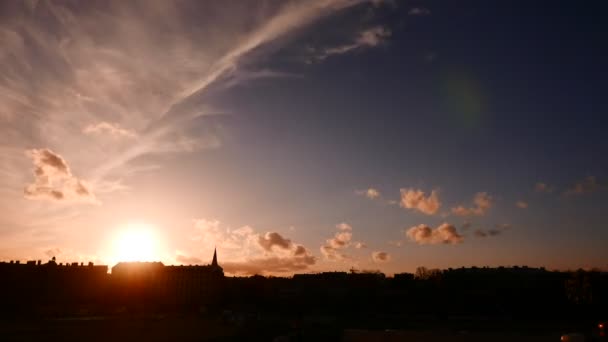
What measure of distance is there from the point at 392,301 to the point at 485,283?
4184cm

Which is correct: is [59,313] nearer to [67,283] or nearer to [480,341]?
[67,283]

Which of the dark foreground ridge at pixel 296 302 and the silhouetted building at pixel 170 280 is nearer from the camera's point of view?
the dark foreground ridge at pixel 296 302

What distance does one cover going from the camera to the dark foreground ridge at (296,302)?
3093 inches

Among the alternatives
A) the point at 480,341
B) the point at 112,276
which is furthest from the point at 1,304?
the point at 480,341

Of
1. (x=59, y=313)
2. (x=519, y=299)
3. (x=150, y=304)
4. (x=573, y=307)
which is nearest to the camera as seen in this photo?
(x=573, y=307)

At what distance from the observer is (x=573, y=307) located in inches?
3553

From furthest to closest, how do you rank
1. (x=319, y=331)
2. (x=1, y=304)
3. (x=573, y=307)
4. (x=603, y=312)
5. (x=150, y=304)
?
(x=150, y=304) < (x=1, y=304) < (x=573, y=307) < (x=603, y=312) < (x=319, y=331)

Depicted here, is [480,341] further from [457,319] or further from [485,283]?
[485,283]

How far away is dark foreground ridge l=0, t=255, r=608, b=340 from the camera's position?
258 feet

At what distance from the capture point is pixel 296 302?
119500 mm

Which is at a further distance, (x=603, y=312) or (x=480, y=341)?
(x=603, y=312)

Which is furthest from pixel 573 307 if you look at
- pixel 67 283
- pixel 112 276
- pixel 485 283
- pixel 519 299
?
pixel 112 276

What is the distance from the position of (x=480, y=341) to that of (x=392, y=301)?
251ft

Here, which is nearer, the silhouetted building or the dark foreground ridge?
the dark foreground ridge
